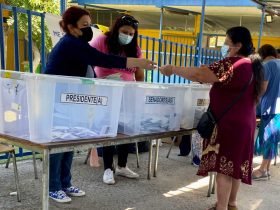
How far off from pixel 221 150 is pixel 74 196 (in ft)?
5.01

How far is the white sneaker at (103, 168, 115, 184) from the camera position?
4008 millimetres

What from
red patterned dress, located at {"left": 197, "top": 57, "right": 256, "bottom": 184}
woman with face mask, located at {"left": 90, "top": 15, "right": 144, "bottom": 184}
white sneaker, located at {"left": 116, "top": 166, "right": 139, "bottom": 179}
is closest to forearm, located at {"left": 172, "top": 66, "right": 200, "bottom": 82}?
red patterned dress, located at {"left": 197, "top": 57, "right": 256, "bottom": 184}

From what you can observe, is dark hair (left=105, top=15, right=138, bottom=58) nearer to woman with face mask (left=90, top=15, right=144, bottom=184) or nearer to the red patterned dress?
woman with face mask (left=90, top=15, right=144, bottom=184)

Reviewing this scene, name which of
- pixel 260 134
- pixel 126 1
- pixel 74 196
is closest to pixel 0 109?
pixel 74 196

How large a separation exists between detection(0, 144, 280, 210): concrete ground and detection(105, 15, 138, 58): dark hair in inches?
57.2

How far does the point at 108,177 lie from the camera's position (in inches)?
158

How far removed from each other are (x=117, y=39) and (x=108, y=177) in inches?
59.8

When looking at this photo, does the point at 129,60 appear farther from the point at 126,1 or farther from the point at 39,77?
the point at 126,1

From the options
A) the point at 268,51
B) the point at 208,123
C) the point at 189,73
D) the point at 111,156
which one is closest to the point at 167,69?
the point at 189,73

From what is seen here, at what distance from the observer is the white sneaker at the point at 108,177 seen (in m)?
4.01

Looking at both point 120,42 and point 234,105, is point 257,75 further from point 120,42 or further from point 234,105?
point 120,42

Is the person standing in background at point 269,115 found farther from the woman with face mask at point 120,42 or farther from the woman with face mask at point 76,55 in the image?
the woman with face mask at point 76,55

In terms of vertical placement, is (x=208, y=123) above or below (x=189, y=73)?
below

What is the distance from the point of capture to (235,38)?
298cm
